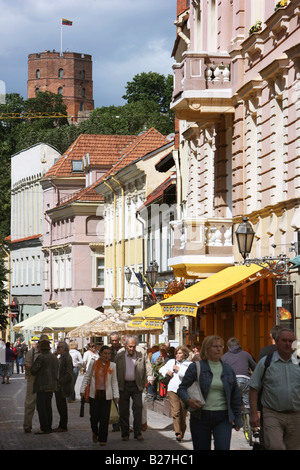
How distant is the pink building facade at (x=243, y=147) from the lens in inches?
821

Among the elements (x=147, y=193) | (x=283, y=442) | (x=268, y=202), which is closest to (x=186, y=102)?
(x=268, y=202)

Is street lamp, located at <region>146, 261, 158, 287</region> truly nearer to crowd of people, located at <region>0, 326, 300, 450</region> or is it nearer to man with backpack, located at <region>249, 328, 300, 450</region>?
crowd of people, located at <region>0, 326, 300, 450</region>

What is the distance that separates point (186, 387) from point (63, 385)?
8.92m

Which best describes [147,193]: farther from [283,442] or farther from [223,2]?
[283,442]

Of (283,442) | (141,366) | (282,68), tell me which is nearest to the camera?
(283,442)

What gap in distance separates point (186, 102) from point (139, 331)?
884cm

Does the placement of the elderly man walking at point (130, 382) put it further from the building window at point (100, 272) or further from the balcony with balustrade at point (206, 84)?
the building window at point (100, 272)

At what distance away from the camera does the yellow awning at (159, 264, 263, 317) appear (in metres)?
22.2

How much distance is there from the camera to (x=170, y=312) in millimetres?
24594

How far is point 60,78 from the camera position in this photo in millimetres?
175125

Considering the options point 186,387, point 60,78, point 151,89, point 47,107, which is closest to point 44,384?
point 186,387

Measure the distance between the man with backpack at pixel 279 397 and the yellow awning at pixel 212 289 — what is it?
35.2ft

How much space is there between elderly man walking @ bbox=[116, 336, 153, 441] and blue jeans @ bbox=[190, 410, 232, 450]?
6.40 m

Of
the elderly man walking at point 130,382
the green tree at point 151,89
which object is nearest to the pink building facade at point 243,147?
the elderly man walking at point 130,382
